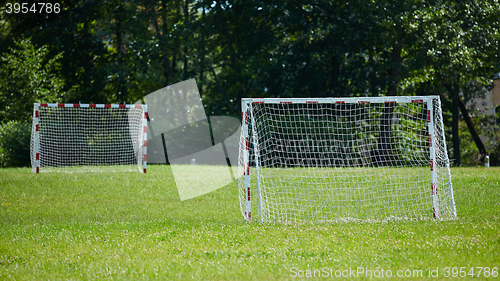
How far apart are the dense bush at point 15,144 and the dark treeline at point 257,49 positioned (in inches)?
131

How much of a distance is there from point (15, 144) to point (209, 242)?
54.9 ft

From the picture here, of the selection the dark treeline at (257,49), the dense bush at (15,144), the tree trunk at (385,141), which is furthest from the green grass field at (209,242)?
the dark treeline at (257,49)

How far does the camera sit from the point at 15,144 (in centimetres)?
2094

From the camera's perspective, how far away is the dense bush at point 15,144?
68.1 feet

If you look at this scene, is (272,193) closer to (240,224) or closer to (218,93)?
(240,224)

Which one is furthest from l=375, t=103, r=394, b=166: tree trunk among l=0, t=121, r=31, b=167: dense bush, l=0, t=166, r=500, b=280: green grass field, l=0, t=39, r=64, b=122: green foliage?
l=0, t=39, r=64, b=122: green foliage

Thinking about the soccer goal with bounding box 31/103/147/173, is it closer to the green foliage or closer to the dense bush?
the dense bush

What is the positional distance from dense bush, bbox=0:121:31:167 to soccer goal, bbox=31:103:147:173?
1030mm

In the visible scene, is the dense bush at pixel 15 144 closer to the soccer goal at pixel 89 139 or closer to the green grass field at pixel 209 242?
the soccer goal at pixel 89 139

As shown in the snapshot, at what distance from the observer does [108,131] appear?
21578 mm

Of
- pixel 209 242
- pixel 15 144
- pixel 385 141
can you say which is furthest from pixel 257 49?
pixel 209 242

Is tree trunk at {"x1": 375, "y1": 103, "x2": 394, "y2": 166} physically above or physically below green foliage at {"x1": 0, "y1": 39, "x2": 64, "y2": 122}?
below

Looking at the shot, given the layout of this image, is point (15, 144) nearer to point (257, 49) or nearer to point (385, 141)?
point (257, 49)

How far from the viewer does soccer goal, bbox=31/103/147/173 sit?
64.8 feet
